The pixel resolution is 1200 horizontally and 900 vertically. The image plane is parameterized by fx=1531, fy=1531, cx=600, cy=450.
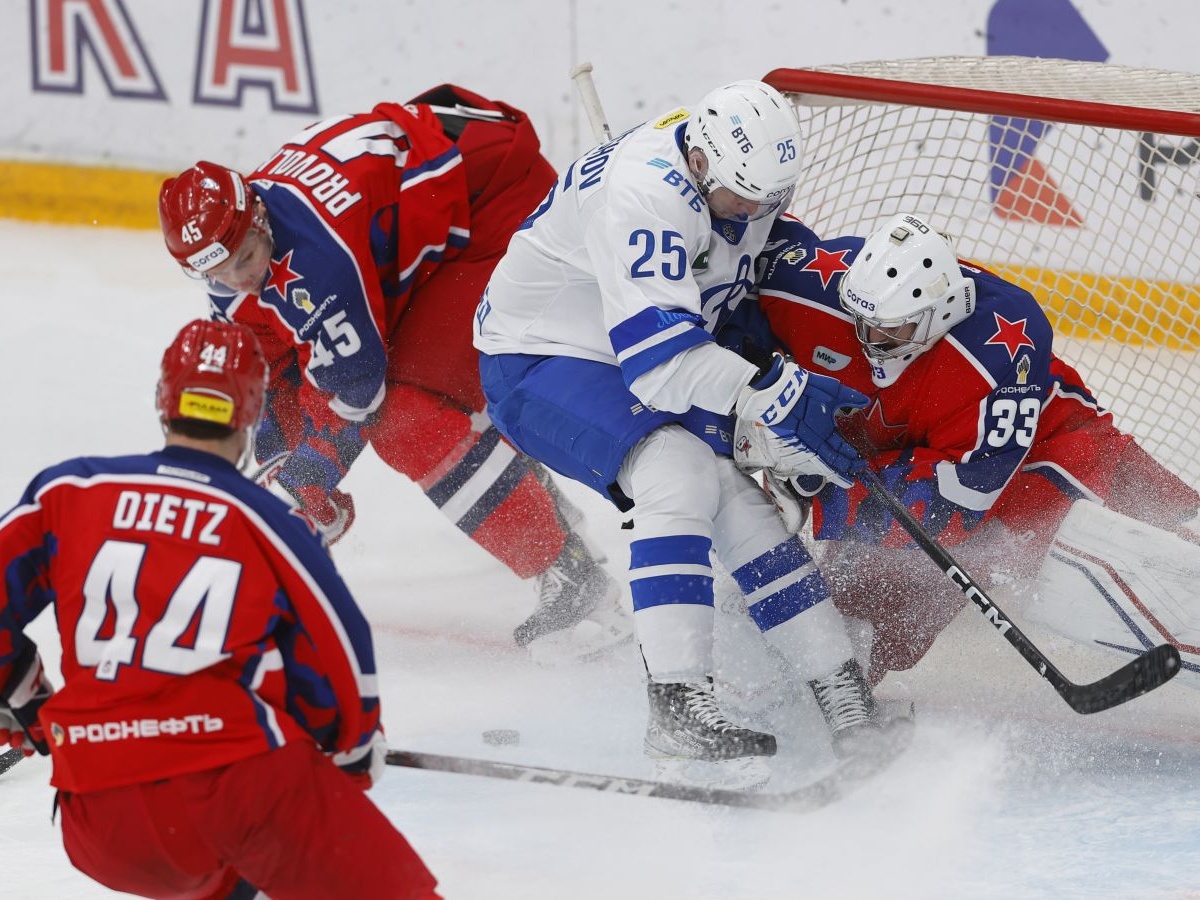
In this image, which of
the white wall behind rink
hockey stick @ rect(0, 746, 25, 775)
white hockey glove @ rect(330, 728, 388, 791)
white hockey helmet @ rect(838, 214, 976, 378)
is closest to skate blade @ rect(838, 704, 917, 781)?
white hockey helmet @ rect(838, 214, 976, 378)

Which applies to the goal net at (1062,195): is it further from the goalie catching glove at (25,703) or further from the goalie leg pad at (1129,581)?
the goalie catching glove at (25,703)

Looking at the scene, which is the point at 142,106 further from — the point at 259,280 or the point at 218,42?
the point at 259,280

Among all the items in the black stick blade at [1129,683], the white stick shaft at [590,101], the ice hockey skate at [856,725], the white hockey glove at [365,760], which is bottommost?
the ice hockey skate at [856,725]

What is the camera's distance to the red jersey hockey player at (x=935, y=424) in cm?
255

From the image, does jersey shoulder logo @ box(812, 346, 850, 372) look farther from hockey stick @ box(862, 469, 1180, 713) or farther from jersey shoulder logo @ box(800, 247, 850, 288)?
hockey stick @ box(862, 469, 1180, 713)

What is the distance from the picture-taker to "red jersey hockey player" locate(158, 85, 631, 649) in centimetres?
296

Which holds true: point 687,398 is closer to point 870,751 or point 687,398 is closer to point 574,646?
point 870,751

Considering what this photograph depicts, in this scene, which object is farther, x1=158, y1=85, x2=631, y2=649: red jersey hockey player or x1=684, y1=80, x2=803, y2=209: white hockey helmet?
x1=158, y1=85, x2=631, y2=649: red jersey hockey player

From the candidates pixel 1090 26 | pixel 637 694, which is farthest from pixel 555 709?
pixel 1090 26

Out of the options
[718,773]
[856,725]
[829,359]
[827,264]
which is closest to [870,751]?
[856,725]

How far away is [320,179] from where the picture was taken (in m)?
3.00

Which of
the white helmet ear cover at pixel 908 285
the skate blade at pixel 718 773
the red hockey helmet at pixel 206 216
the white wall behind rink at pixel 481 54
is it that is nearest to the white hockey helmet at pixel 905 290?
the white helmet ear cover at pixel 908 285

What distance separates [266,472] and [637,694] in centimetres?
96

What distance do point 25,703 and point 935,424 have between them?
154 cm
